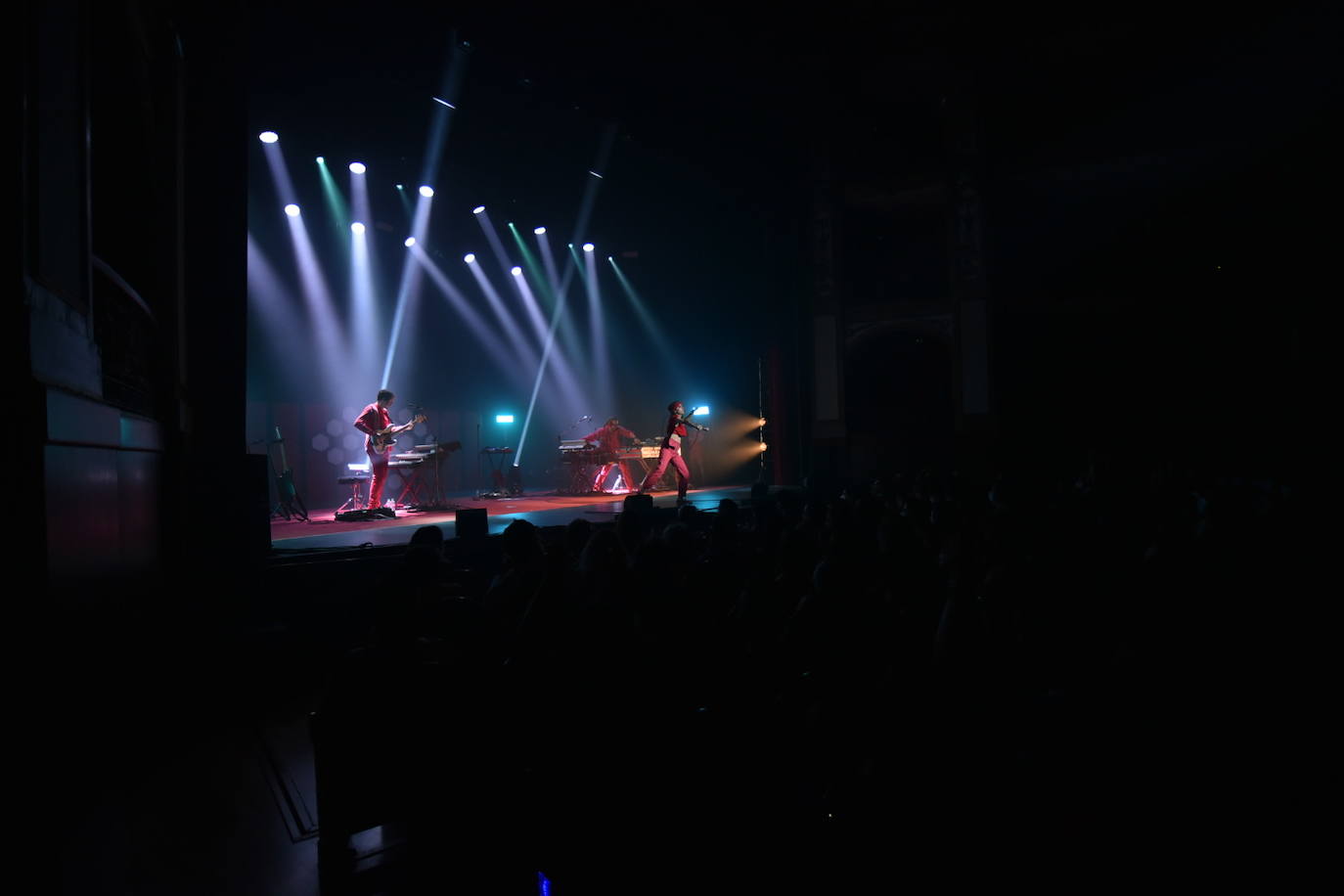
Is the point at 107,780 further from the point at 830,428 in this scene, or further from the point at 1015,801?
the point at 830,428

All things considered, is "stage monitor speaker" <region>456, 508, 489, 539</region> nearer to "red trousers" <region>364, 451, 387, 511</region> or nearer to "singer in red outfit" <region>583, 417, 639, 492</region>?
"red trousers" <region>364, 451, 387, 511</region>

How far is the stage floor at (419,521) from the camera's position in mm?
6867

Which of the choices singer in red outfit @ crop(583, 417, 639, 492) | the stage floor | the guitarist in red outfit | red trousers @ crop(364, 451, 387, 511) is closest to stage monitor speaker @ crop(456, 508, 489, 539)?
the stage floor

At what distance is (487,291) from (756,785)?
1484cm

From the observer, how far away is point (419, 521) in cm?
909

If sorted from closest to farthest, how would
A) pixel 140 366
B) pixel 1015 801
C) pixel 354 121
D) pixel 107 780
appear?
1. pixel 1015 801
2. pixel 107 780
3. pixel 140 366
4. pixel 354 121

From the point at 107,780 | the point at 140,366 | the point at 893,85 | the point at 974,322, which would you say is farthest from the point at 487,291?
the point at 107,780

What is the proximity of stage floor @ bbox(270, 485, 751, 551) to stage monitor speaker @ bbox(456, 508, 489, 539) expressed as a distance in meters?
0.30

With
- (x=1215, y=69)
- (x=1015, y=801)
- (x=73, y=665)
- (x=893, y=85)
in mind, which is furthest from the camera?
(x=893, y=85)

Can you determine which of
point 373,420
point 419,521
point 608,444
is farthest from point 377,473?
point 608,444

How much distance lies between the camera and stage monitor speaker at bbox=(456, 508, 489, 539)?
648cm

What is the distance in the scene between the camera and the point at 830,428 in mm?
14242

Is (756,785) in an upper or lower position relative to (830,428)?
lower

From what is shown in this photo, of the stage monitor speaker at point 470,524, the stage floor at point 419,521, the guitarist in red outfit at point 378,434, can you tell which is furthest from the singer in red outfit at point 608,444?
the stage monitor speaker at point 470,524
